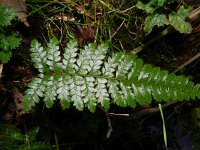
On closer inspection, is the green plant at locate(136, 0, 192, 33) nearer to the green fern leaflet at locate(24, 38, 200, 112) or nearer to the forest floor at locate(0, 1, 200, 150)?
the forest floor at locate(0, 1, 200, 150)

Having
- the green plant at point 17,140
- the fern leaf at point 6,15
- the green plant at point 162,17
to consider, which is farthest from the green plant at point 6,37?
the green plant at point 162,17

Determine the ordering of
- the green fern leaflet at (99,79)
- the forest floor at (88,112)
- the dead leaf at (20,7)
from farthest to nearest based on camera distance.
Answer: the forest floor at (88,112)
the dead leaf at (20,7)
the green fern leaflet at (99,79)

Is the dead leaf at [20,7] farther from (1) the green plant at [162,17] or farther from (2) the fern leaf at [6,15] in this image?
(1) the green plant at [162,17]

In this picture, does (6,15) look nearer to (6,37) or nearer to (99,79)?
(6,37)

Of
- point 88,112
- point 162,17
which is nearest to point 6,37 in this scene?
point 88,112

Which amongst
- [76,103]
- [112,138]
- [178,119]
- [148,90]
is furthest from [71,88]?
[178,119]
